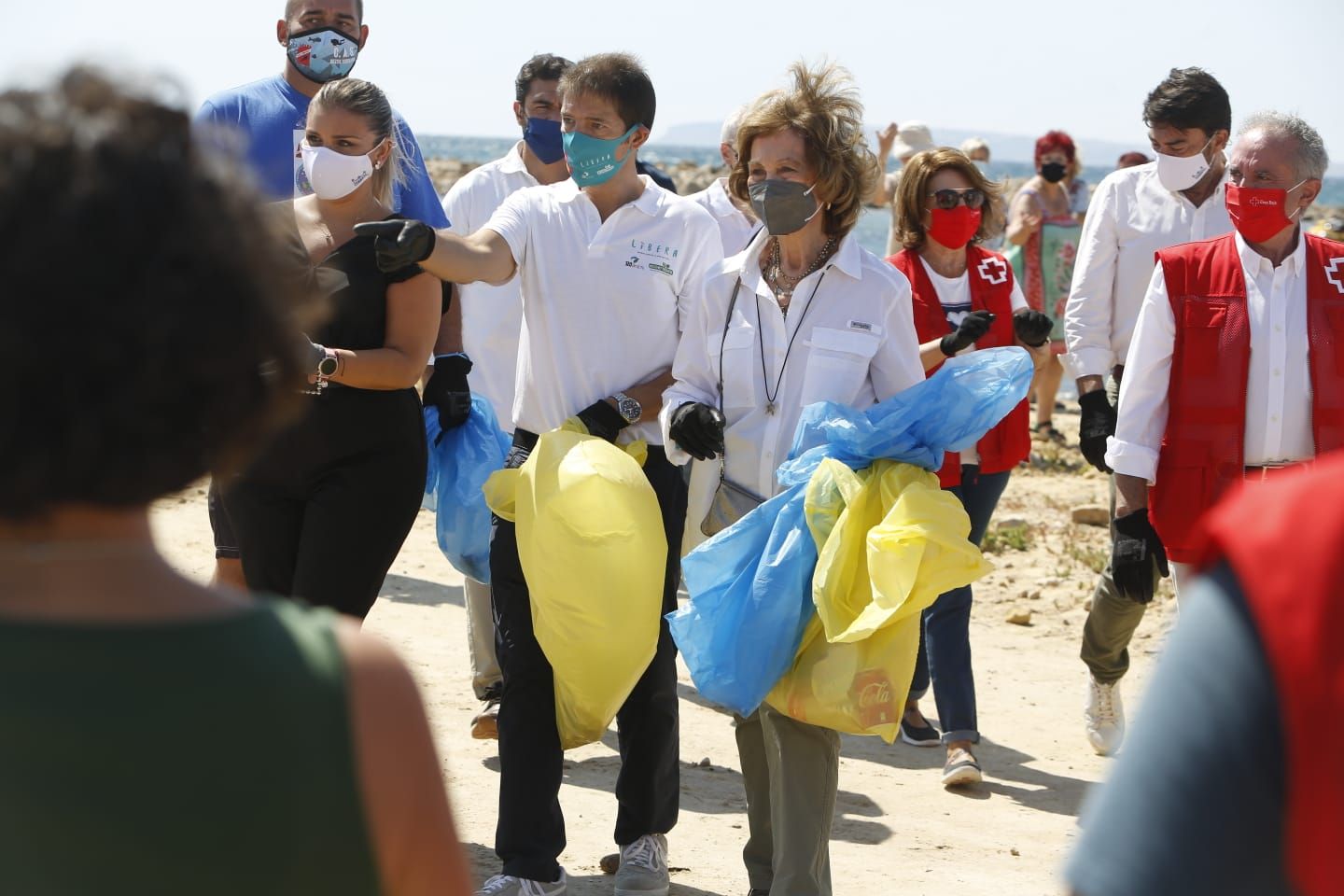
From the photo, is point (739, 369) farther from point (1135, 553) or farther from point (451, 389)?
point (1135, 553)

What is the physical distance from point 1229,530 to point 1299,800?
21 cm

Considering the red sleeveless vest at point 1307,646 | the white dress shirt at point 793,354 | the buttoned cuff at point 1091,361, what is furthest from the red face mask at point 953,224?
the red sleeveless vest at point 1307,646

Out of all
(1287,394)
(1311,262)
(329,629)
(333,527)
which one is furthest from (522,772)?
(329,629)

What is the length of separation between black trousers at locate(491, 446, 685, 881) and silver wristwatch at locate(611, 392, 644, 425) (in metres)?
0.12

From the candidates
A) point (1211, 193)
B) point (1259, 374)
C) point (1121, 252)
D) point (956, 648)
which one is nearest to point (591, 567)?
point (1259, 374)

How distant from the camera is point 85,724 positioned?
1.26 meters

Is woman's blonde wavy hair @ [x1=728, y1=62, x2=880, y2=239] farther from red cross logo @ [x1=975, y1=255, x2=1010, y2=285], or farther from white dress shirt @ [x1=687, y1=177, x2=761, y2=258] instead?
white dress shirt @ [x1=687, y1=177, x2=761, y2=258]

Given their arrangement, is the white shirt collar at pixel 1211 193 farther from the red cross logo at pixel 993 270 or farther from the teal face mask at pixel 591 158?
the teal face mask at pixel 591 158

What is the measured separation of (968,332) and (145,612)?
417 cm

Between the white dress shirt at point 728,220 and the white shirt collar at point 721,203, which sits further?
the white shirt collar at point 721,203

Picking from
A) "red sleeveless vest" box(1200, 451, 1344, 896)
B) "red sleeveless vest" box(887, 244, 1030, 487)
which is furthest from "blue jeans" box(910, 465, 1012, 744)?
"red sleeveless vest" box(1200, 451, 1344, 896)

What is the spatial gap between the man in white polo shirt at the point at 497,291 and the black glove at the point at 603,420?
5.38 feet

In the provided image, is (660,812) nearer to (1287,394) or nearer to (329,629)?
(1287,394)

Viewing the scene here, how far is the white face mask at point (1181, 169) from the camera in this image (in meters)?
5.82
